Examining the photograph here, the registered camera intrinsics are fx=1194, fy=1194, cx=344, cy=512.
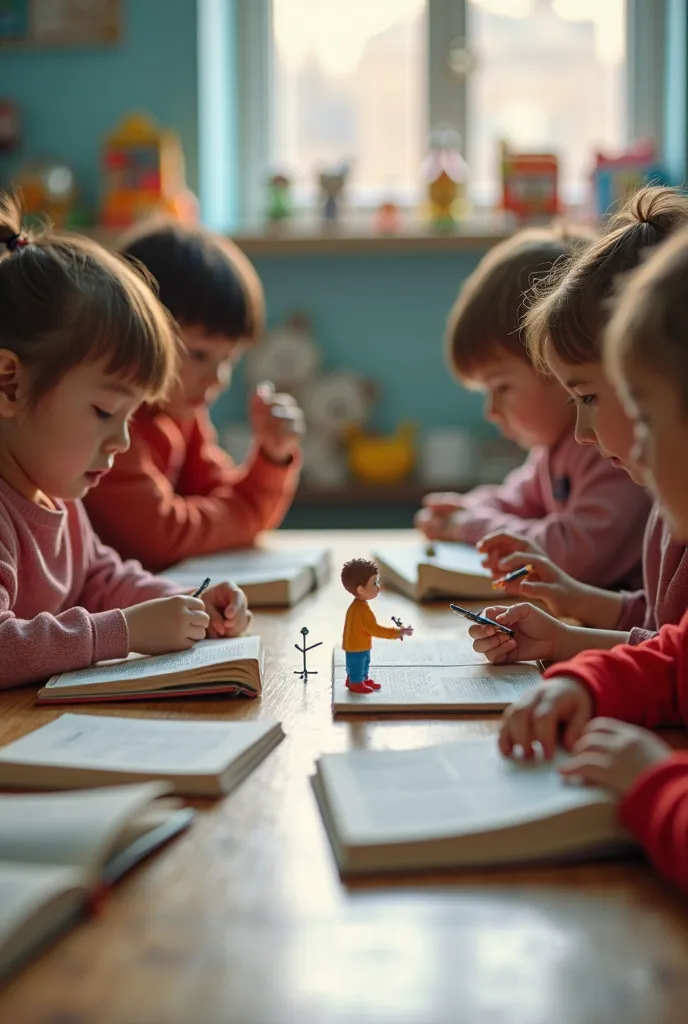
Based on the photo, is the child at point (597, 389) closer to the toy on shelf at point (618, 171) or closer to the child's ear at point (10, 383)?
the child's ear at point (10, 383)

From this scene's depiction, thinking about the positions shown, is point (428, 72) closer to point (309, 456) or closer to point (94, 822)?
point (309, 456)

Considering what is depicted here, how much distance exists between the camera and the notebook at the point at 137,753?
0.82 meters

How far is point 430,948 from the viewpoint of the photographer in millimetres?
612

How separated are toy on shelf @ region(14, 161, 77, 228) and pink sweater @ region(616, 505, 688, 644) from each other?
2186 mm

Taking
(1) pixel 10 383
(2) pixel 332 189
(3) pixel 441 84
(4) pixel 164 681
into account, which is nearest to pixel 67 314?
(1) pixel 10 383

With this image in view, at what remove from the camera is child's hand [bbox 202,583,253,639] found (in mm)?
1263

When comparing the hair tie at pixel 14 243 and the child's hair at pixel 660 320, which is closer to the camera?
the child's hair at pixel 660 320

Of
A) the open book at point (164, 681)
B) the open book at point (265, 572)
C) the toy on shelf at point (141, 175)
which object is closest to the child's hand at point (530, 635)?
the open book at point (164, 681)

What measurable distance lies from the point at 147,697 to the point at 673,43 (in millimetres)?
2692

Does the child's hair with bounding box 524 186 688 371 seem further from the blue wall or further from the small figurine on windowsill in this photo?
the blue wall

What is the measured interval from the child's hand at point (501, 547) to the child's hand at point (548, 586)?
5 cm

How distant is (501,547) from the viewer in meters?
1.40

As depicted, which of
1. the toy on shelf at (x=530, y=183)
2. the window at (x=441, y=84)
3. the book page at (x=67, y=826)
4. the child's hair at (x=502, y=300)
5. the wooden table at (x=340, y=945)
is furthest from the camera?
the window at (x=441, y=84)

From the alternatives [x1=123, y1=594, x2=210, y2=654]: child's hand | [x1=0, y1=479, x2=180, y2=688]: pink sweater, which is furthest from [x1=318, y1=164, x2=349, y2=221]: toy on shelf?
[x1=123, y1=594, x2=210, y2=654]: child's hand
